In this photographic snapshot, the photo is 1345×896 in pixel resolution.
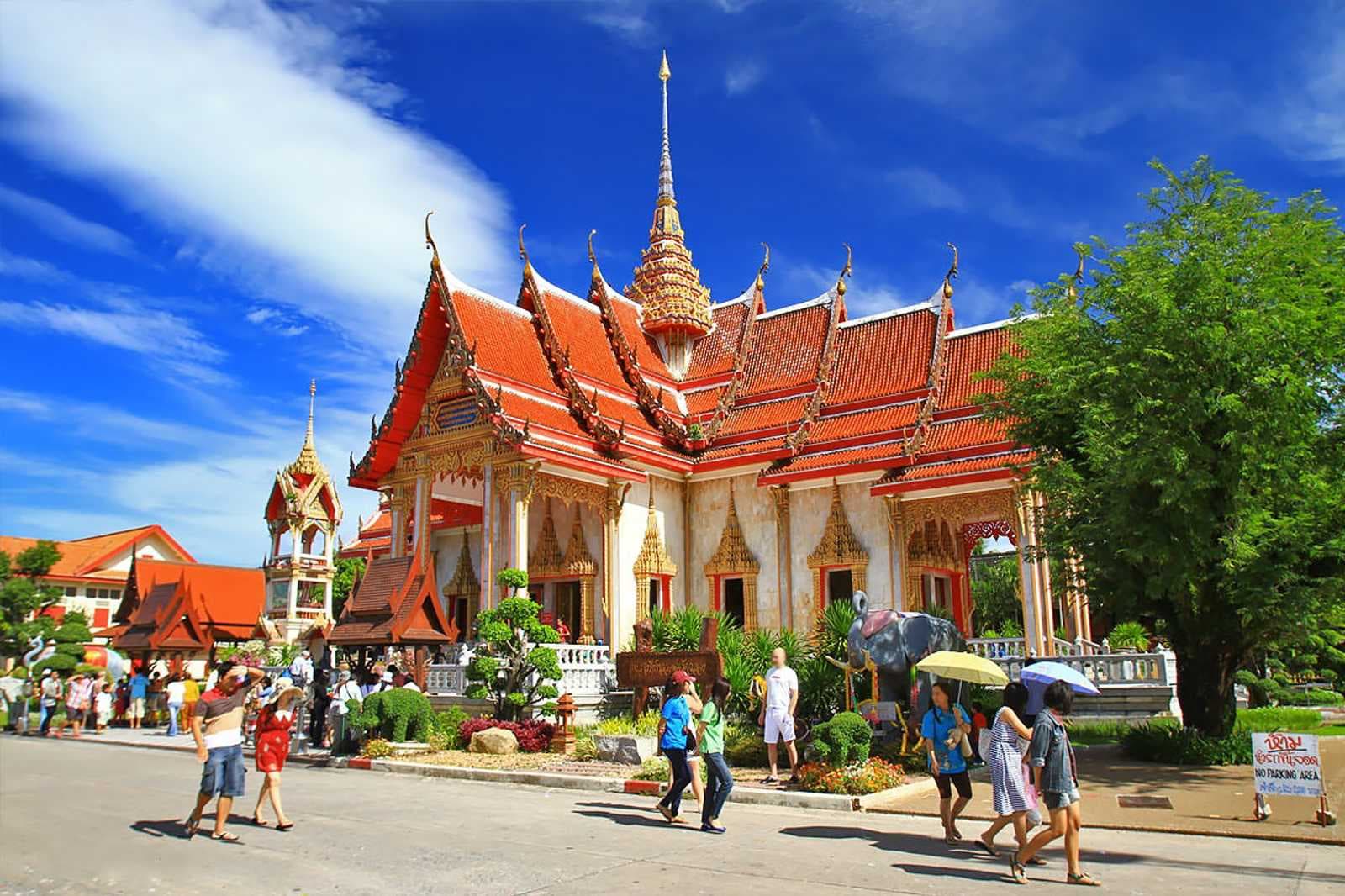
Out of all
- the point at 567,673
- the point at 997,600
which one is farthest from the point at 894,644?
the point at 997,600

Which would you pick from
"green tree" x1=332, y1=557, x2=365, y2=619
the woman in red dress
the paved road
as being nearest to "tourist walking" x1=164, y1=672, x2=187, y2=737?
the paved road

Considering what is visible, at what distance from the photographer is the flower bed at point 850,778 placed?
10773 millimetres

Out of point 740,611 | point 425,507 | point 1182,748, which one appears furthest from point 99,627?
point 1182,748

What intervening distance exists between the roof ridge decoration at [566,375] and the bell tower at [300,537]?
19672 millimetres

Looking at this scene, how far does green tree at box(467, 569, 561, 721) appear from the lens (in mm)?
16578

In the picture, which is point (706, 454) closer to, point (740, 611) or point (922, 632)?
point (740, 611)

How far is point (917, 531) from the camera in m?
22.7

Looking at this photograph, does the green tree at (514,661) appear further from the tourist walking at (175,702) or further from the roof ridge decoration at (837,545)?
the tourist walking at (175,702)

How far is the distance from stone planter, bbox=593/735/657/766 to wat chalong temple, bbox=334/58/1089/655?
622cm

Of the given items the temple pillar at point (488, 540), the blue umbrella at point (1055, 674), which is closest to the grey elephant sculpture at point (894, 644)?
the blue umbrella at point (1055, 674)

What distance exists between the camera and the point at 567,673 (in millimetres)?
18141

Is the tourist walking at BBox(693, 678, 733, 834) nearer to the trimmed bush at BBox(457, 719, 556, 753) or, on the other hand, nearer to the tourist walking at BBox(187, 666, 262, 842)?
the tourist walking at BBox(187, 666, 262, 842)

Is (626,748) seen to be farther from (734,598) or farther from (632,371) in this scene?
(632,371)

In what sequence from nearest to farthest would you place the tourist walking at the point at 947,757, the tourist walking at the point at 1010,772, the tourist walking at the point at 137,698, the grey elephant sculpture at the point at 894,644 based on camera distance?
the tourist walking at the point at 1010,772 → the tourist walking at the point at 947,757 → the grey elephant sculpture at the point at 894,644 → the tourist walking at the point at 137,698
